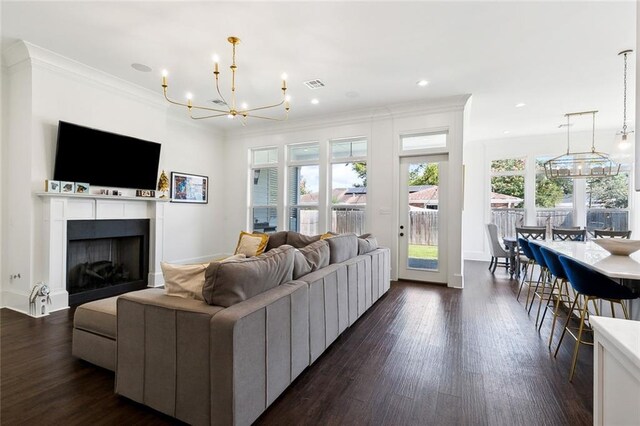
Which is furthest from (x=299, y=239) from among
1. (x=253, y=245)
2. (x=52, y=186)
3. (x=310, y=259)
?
(x=52, y=186)

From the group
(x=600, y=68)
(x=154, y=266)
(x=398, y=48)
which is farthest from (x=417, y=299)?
(x=154, y=266)

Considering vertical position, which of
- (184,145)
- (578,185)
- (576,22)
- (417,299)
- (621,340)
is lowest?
(417,299)

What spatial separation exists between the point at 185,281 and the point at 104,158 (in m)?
3.48

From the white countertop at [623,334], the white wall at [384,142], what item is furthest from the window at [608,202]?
the white countertop at [623,334]

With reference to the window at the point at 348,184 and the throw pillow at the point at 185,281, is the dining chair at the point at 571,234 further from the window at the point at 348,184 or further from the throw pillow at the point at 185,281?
the throw pillow at the point at 185,281

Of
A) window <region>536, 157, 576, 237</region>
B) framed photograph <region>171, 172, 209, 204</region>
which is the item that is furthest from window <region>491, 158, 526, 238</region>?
framed photograph <region>171, 172, 209, 204</region>

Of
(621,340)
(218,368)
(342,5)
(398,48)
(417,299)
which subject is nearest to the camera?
(621,340)

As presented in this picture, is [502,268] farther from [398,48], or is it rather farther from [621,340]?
[621,340]

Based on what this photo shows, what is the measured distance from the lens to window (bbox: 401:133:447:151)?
200 inches

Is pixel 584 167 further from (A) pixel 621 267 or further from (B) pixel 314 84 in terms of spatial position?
(B) pixel 314 84

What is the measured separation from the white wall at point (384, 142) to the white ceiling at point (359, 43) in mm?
415

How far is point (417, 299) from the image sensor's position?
13.8ft

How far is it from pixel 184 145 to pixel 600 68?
6.89 meters

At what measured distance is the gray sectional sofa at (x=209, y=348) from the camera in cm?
151
